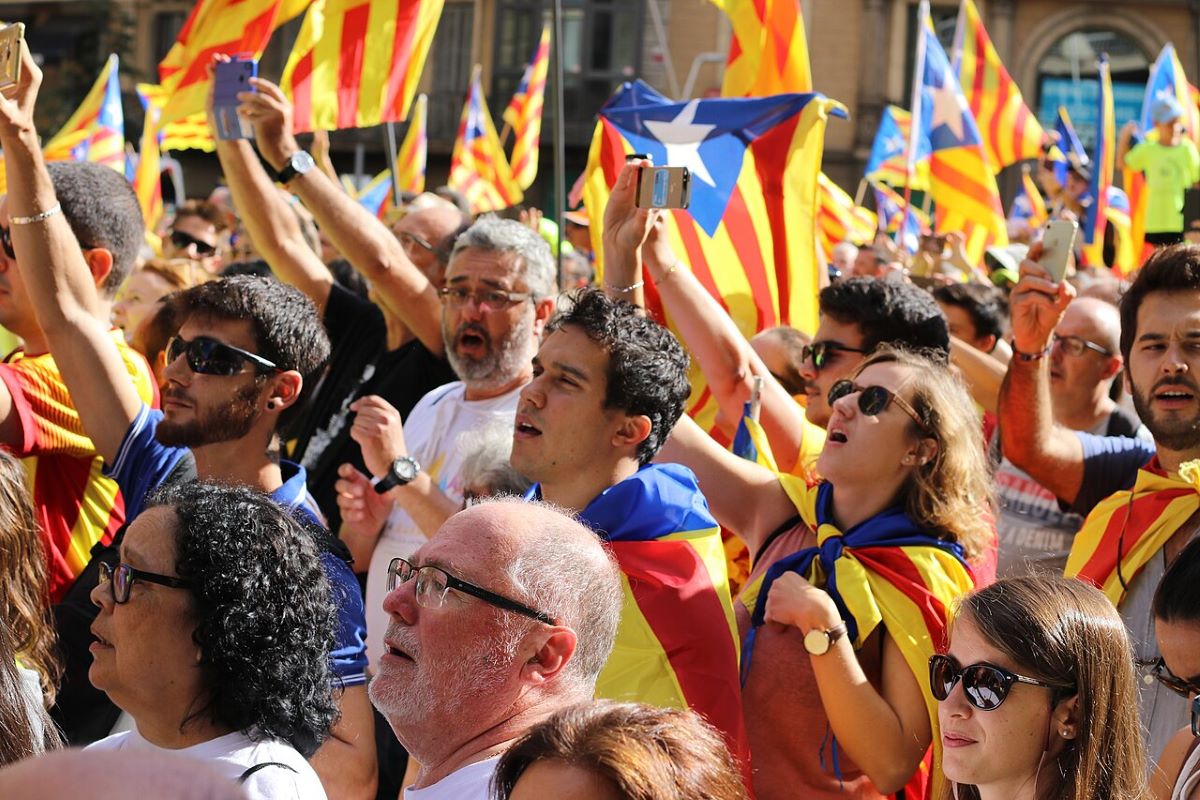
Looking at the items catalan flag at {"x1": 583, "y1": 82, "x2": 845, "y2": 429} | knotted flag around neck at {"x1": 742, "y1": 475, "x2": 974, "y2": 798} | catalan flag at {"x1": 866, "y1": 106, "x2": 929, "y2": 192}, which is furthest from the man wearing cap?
knotted flag around neck at {"x1": 742, "y1": 475, "x2": 974, "y2": 798}

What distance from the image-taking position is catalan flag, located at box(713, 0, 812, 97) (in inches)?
226

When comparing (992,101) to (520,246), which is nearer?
(520,246)

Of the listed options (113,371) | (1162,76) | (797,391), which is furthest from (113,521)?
(1162,76)

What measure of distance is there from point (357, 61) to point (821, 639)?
366cm

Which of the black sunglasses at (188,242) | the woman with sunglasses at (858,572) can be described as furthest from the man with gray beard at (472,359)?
the black sunglasses at (188,242)

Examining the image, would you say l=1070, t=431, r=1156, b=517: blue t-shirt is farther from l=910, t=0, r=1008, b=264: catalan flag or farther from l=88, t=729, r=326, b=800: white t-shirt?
l=910, t=0, r=1008, b=264: catalan flag

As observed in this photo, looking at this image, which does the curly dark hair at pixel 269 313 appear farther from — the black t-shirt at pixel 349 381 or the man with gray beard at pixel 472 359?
the black t-shirt at pixel 349 381

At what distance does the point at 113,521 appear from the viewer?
3535 millimetres

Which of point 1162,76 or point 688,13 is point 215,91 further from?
point 688,13

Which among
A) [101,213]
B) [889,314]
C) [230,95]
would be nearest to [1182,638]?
[889,314]

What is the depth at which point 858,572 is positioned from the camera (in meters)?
3.04

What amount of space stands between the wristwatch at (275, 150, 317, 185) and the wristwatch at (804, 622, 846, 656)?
220cm

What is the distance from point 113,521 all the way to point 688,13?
2816 centimetres

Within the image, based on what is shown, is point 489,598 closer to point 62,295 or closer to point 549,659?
point 549,659
